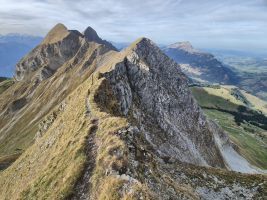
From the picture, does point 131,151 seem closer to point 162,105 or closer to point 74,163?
point 74,163

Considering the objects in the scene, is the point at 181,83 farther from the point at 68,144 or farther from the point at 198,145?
the point at 68,144

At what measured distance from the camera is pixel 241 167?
415ft

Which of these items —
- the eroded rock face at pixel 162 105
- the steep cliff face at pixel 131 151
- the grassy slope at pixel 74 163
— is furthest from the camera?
the eroded rock face at pixel 162 105

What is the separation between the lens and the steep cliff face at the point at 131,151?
3475cm

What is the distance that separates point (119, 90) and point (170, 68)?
30.8 meters

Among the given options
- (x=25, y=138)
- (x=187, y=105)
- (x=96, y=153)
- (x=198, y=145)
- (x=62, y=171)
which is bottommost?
(x=25, y=138)

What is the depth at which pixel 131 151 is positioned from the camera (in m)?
36.2

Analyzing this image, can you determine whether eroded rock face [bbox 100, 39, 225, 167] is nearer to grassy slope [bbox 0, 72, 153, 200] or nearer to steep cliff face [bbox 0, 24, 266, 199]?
steep cliff face [bbox 0, 24, 266, 199]

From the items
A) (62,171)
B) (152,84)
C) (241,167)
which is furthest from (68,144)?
(241,167)

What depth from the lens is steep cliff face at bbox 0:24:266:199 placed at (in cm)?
3475

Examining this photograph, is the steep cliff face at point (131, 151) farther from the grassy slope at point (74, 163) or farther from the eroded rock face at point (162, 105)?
the eroded rock face at point (162, 105)

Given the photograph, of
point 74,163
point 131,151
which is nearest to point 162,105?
point 74,163

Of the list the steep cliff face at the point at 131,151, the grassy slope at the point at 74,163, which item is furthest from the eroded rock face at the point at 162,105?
the grassy slope at the point at 74,163

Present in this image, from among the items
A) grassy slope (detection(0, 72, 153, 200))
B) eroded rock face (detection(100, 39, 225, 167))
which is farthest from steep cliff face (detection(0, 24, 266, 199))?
eroded rock face (detection(100, 39, 225, 167))
